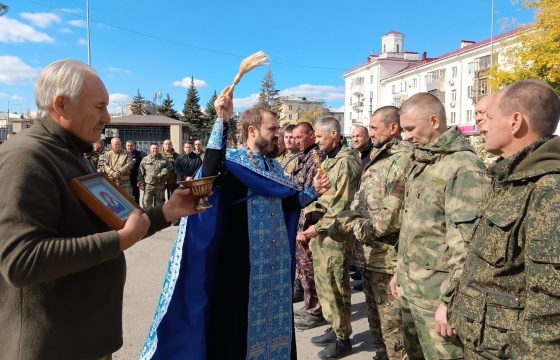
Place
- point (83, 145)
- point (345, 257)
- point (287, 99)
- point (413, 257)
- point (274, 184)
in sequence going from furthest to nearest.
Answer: point (287, 99)
point (345, 257)
point (274, 184)
point (413, 257)
point (83, 145)

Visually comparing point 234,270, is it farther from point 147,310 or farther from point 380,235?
point 147,310

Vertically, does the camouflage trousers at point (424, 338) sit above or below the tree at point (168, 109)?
below

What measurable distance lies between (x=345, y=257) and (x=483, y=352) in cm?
250

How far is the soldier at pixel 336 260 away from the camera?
429 centimetres

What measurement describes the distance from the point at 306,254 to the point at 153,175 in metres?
6.87

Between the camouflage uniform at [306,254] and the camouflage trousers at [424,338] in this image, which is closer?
the camouflage trousers at [424,338]

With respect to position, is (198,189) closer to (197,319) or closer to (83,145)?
(83,145)

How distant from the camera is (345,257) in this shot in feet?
14.4

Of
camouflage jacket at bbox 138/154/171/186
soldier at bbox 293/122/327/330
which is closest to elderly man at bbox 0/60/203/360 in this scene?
soldier at bbox 293/122/327/330

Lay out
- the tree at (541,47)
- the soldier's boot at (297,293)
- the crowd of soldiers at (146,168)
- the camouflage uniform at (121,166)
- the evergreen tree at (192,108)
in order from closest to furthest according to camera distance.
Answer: the soldier's boot at (297,293) → the camouflage uniform at (121,166) → the crowd of soldiers at (146,168) → the tree at (541,47) → the evergreen tree at (192,108)

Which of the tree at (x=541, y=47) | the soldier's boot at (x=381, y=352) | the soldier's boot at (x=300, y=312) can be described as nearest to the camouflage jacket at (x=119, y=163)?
the soldier's boot at (x=300, y=312)

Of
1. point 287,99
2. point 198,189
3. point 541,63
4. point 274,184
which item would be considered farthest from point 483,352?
point 287,99

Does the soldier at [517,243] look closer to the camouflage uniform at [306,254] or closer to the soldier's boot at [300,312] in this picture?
the camouflage uniform at [306,254]

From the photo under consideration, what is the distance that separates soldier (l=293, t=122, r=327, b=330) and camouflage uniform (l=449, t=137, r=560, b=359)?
2769mm
